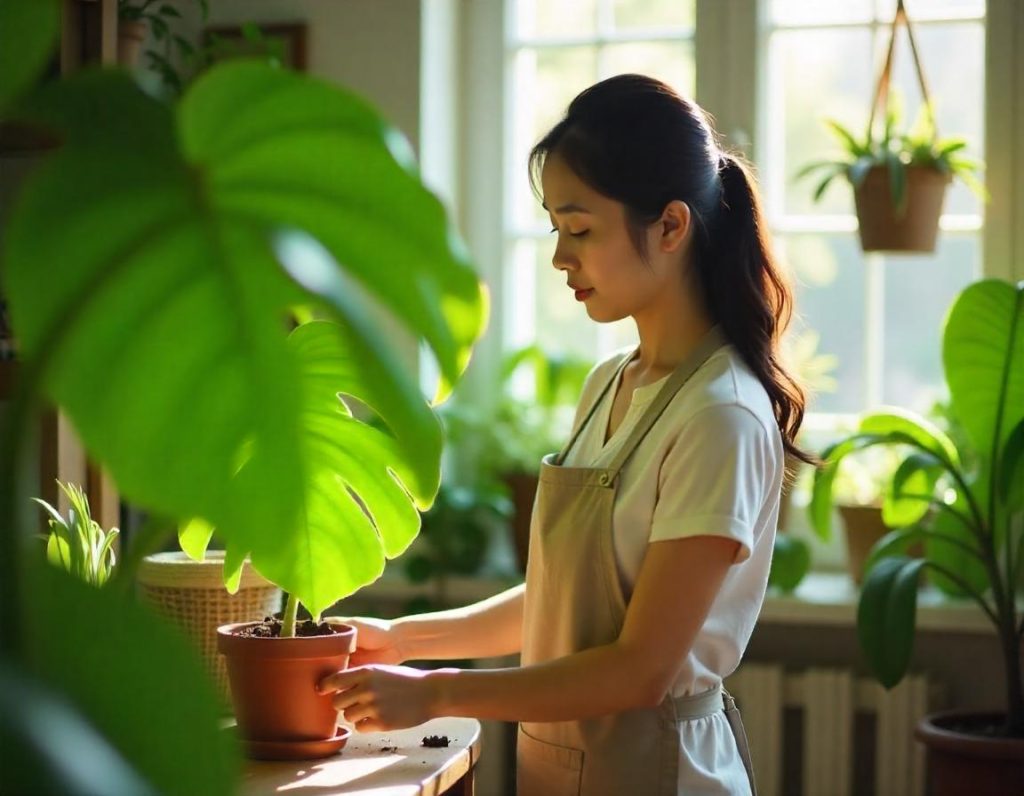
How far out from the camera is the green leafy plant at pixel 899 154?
2.96 m

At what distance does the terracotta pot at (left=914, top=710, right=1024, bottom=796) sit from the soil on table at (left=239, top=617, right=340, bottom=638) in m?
1.34

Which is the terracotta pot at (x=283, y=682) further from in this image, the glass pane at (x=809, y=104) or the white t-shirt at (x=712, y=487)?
the glass pane at (x=809, y=104)

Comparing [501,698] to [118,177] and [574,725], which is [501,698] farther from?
[118,177]

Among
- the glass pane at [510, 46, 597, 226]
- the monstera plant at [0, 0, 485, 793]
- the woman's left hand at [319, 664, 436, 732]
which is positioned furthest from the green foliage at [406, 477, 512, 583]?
the monstera plant at [0, 0, 485, 793]

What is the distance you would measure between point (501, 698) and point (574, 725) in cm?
17

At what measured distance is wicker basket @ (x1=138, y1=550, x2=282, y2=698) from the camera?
69.1 inches

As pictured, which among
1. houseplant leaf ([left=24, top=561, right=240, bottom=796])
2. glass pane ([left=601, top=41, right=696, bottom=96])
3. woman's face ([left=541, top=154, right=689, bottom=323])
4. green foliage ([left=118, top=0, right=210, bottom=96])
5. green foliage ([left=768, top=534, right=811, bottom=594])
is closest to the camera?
houseplant leaf ([left=24, top=561, right=240, bottom=796])

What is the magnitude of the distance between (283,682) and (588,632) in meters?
0.36

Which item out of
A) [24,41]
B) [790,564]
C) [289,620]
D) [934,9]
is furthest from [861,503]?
[24,41]

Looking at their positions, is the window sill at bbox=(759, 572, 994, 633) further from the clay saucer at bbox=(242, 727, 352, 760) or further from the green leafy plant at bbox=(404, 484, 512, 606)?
the clay saucer at bbox=(242, 727, 352, 760)

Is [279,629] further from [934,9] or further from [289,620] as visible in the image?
[934,9]

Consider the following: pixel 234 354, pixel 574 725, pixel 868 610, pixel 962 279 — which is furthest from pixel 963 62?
pixel 234 354

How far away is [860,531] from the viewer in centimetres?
310

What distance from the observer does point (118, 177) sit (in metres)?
0.71
